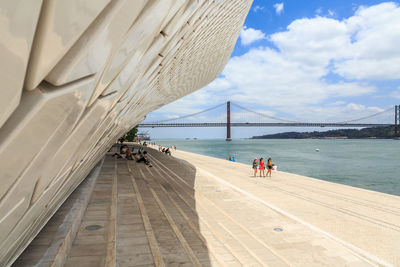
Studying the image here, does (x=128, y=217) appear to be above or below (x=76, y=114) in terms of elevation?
below

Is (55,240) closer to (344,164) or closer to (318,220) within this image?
(318,220)

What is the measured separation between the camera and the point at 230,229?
5.50 meters

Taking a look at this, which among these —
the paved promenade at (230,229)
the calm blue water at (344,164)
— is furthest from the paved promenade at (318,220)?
the calm blue water at (344,164)

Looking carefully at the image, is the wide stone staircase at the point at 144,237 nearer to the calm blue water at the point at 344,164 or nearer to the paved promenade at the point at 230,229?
the paved promenade at the point at 230,229

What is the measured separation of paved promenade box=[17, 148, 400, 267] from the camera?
4.14 meters

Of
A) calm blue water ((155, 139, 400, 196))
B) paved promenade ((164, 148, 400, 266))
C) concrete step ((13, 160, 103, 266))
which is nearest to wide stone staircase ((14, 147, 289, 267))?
concrete step ((13, 160, 103, 266))

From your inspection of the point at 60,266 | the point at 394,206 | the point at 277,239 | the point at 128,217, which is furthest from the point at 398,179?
the point at 60,266

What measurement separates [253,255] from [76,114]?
393cm

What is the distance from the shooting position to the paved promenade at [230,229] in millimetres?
4138

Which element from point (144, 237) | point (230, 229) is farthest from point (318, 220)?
point (144, 237)

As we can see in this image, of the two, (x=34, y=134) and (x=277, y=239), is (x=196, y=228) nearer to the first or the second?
(x=277, y=239)

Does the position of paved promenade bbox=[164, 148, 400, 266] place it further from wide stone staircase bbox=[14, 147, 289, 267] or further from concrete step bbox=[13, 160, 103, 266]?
concrete step bbox=[13, 160, 103, 266]

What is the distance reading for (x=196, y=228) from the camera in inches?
211

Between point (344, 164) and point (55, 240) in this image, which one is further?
point (344, 164)
